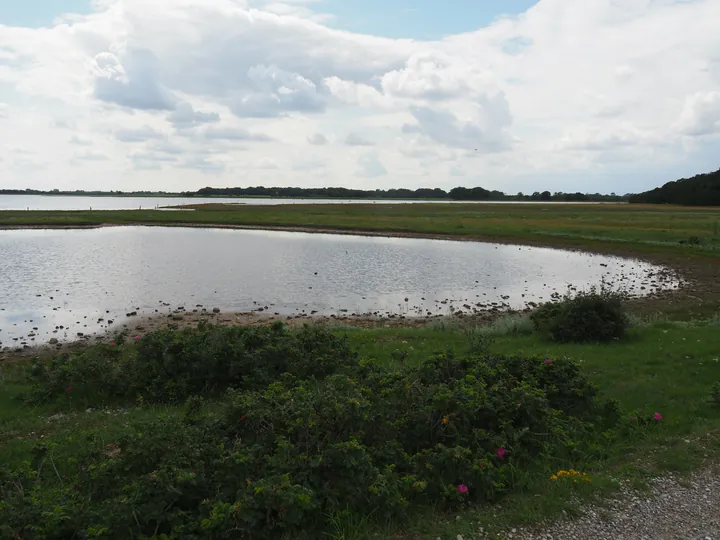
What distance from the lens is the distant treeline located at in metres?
135

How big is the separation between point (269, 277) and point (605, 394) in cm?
2509

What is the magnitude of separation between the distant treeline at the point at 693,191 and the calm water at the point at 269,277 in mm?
114333

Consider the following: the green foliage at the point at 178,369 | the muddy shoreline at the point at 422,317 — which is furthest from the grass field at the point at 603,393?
the muddy shoreline at the point at 422,317

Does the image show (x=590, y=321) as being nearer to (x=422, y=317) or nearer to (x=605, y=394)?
(x=605, y=394)

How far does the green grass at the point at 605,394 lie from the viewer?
610cm

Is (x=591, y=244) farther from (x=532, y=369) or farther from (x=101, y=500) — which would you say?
(x=101, y=500)

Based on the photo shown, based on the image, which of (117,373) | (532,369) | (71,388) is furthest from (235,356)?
(532,369)

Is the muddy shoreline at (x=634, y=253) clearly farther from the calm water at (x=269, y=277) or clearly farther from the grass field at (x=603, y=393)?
the calm water at (x=269, y=277)

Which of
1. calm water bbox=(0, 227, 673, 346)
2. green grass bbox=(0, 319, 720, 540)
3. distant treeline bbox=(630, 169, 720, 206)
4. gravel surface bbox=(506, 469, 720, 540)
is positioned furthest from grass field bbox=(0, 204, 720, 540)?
distant treeline bbox=(630, 169, 720, 206)

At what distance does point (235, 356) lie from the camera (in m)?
11.7

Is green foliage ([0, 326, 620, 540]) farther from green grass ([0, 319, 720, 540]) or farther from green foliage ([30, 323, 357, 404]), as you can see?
green foliage ([30, 323, 357, 404])

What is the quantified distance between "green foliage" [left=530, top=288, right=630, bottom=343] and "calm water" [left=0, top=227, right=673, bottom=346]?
8.17m

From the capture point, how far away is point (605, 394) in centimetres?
1062

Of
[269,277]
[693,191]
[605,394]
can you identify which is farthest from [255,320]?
[693,191]
